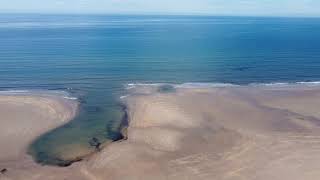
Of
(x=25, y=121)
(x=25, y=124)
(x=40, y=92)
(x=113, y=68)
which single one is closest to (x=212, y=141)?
(x=25, y=124)

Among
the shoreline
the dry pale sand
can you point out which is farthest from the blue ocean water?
the dry pale sand

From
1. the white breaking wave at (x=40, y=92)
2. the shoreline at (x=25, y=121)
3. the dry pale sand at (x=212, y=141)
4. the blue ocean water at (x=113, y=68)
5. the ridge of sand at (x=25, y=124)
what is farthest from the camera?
the white breaking wave at (x=40, y=92)

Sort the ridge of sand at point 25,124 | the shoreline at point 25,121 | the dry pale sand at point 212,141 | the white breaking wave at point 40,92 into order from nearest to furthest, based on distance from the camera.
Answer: the dry pale sand at point 212,141
the ridge of sand at point 25,124
the shoreline at point 25,121
the white breaking wave at point 40,92

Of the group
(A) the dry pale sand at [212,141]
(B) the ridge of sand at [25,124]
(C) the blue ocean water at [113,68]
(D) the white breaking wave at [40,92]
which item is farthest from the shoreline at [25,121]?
(A) the dry pale sand at [212,141]

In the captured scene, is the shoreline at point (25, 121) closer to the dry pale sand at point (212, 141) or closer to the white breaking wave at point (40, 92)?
the white breaking wave at point (40, 92)

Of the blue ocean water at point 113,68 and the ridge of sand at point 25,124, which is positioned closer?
the ridge of sand at point 25,124

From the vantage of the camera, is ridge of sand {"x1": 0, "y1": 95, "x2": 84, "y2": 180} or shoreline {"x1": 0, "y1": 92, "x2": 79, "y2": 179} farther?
shoreline {"x1": 0, "y1": 92, "x2": 79, "y2": 179}

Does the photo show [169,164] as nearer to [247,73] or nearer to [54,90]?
[54,90]

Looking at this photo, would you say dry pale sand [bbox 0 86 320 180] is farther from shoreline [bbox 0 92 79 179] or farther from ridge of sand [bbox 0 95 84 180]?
shoreline [bbox 0 92 79 179]

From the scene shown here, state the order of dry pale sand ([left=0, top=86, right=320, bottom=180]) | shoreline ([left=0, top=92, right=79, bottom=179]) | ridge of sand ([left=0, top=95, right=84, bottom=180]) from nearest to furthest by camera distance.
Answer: dry pale sand ([left=0, top=86, right=320, bottom=180]), ridge of sand ([left=0, top=95, right=84, bottom=180]), shoreline ([left=0, top=92, right=79, bottom=179])

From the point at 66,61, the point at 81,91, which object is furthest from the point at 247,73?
the point at 66,61
